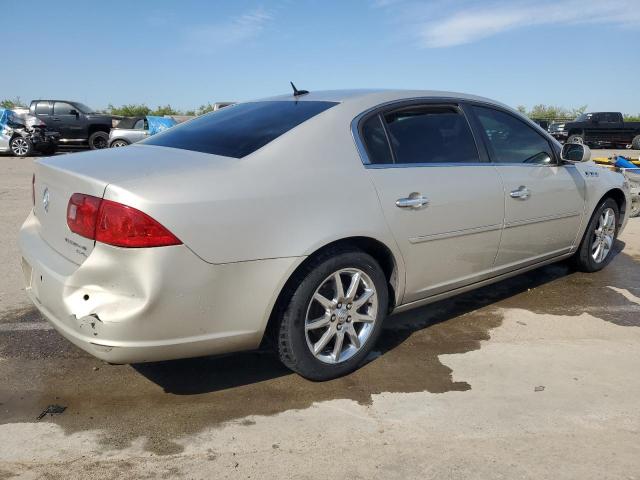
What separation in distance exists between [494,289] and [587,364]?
142 cm

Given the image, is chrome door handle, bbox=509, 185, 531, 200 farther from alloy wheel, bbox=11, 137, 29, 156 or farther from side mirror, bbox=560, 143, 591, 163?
alloy wheel, bbox=11, 137, 29, 156

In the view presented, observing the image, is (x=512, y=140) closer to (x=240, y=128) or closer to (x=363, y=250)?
(x=363, y=250)

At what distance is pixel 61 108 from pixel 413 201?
1890 centimetres

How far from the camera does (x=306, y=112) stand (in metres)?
3.17

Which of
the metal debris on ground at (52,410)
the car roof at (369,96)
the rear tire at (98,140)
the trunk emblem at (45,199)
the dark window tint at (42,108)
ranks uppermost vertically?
the car roof at (369,96)

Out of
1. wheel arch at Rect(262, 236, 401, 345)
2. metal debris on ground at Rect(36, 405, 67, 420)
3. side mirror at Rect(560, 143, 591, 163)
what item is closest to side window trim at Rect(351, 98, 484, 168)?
wheel arch at Rect(262, 236, 401, 345)

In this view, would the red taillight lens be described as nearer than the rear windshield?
Yes

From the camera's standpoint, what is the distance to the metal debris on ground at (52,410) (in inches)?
104

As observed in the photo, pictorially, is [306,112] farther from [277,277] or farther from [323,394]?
[323,394]

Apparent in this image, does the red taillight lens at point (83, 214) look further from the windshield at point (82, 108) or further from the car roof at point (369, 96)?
the windshield at point (82, 108)

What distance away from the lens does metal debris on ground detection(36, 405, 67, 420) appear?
2650 mm

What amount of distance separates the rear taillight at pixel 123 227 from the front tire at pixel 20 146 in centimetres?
1679

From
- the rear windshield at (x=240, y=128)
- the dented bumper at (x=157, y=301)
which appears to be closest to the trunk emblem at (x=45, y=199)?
the dented bumper at (x=157, y=301)

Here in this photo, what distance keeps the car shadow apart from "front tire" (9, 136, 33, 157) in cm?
1631
